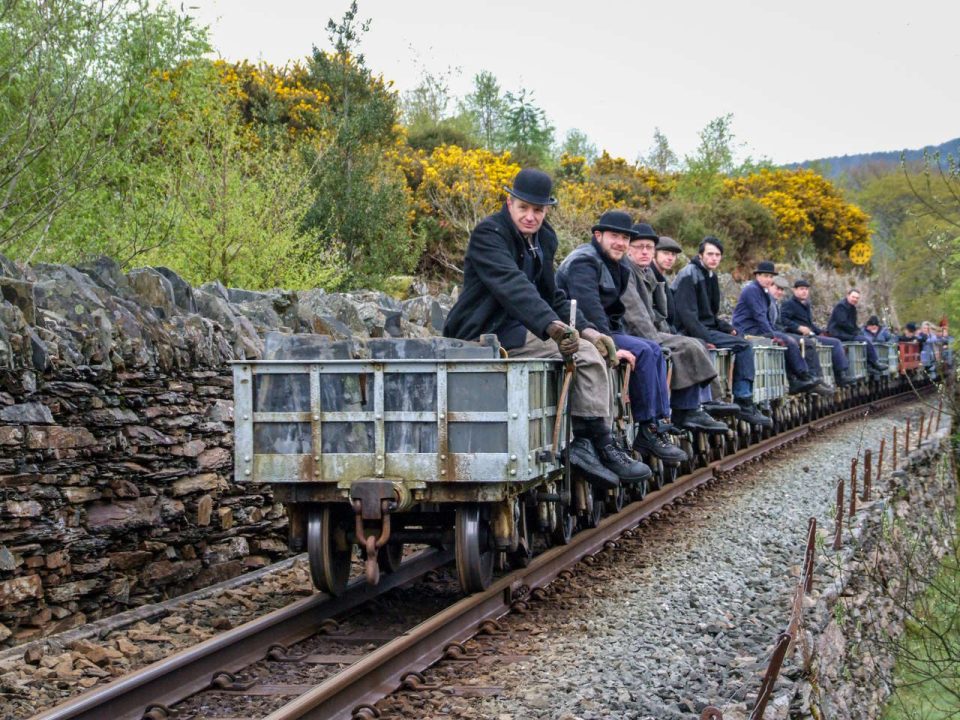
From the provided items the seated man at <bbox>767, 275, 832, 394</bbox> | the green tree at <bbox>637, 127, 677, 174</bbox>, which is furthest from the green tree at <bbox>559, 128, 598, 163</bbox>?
the seated man at <bbox>767, 275, 832, 394</bbox>

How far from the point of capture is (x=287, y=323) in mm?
10344

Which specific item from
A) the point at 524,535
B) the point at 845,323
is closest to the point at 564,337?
the point at 524,535

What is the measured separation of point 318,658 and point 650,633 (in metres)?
1.85

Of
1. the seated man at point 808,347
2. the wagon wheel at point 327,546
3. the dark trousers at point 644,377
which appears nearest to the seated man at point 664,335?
the dark trousers at point 644,377

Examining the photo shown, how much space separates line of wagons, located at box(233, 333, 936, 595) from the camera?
6316 mm

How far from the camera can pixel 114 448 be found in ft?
23.5

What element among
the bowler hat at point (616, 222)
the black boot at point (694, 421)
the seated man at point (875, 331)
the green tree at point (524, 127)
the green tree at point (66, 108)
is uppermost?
the green tree at point (524, 127)

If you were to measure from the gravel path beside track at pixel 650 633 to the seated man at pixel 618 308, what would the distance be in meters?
0.93

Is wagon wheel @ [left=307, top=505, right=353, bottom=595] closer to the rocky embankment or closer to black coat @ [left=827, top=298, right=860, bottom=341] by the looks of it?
the rocky embankment

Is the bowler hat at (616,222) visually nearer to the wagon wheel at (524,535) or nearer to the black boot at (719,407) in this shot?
the wagon wheel at (524,535)

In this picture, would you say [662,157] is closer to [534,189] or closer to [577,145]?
[577,145]

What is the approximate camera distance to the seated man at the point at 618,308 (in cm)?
896

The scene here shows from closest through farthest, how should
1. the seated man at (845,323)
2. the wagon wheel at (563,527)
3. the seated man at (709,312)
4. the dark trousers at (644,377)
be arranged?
the wagon wheel at (563,527), the dark trousers at (644,377), the seated man at (709,312), the seated man at (845,323)

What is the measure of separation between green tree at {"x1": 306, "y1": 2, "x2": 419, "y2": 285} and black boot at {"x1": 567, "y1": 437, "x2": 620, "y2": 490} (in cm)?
1231
